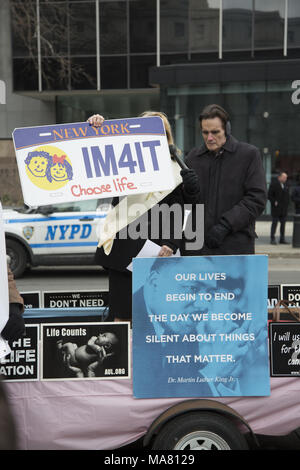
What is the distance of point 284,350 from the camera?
120 inches

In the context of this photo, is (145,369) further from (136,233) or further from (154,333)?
(136,233)

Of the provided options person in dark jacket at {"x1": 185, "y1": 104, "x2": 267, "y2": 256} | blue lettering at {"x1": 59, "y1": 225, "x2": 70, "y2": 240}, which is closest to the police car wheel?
blue lettering at {"x1": 59, "y1": 225, "x2": 70, "y2": 240}

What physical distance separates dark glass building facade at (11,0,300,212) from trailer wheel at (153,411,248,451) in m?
17.1

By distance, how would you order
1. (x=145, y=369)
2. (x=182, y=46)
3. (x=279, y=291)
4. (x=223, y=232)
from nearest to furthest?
(x=145, y=369) → (x=223, y=232) → (x=279, y=291) → (x=182, y=46)

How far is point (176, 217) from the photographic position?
3465mm

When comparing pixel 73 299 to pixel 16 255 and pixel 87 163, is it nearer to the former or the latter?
pixel 87 163

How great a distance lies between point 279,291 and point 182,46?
70.2 ft

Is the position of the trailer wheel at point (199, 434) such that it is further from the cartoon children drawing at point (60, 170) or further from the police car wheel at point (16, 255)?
the police car wheel at point (16, 255)

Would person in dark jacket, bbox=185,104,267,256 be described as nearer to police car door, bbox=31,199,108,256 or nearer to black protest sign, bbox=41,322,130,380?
black protest sign, bbox=41,322,130,380

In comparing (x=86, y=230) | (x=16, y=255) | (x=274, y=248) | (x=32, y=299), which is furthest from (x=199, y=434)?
(x=274, y=248)

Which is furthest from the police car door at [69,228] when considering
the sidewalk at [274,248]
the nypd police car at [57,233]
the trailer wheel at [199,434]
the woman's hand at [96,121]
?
the trailer wheel at [199,434]

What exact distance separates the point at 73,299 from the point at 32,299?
1.01ft

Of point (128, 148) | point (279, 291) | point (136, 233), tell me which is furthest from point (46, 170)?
point (279, 291)

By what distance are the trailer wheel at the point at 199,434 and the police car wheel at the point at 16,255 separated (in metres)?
8.17
